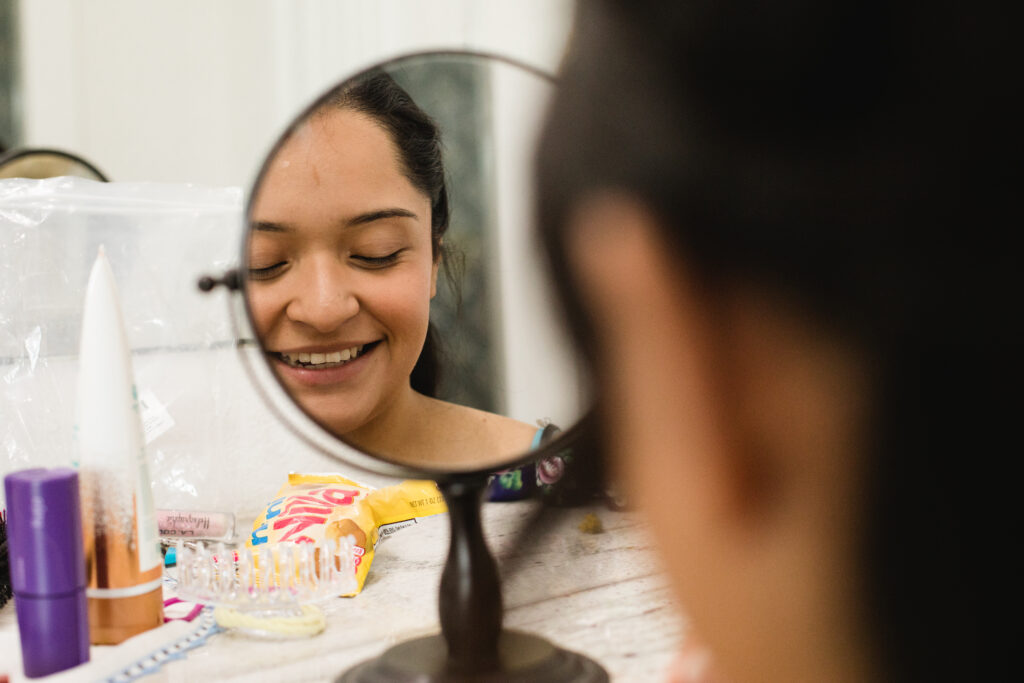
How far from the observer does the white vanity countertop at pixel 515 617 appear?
1.54 feet

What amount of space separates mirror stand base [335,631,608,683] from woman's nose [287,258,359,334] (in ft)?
0.64

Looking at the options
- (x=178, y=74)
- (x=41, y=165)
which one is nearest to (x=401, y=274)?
(x=41, y=165)

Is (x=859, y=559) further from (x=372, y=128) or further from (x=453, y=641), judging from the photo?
(x=372, y=128)

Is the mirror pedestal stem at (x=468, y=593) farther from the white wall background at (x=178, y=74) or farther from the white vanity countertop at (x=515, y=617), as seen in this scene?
the white wall background at (x=178, y=74)

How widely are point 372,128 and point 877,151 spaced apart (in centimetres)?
35

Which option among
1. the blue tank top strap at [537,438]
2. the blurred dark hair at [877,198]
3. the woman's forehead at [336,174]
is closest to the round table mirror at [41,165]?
the woman's forehead at [336,174]

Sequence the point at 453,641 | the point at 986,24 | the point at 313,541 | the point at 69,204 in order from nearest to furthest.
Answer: the point at 986,24 < the point at 453,641 < the point at 313,541 < the point at 69,204

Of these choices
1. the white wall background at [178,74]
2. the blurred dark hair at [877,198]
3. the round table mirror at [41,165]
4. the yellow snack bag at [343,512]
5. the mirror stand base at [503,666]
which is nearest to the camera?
the blurred dark hair at [877,198]

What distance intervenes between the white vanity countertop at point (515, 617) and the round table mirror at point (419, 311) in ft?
0.10

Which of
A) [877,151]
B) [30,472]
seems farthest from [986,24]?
[30,472]

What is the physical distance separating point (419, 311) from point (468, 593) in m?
0.17

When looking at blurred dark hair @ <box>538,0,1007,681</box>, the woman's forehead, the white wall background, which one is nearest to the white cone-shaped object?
the woman's forehead

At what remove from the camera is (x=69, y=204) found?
2.47ft

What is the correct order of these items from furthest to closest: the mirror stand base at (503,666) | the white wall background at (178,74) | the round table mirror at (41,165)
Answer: the white wall background at (178,74)
the round table mirror at (41,165)
the mirror stand base at (503,666)
